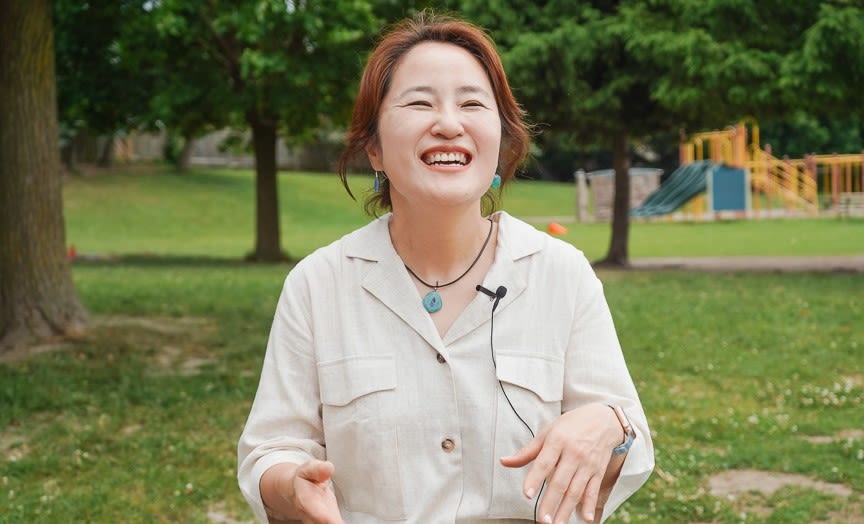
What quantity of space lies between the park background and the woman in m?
0.42

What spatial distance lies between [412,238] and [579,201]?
31860 millimetres

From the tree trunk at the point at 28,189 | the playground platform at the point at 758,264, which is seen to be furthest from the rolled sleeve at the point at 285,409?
the playground platform at the point at 758,264

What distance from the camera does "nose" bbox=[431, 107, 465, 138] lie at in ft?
→ 7.32

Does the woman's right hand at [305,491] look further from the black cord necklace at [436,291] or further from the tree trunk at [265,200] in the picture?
the tree trunk at [265,200]

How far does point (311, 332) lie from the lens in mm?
2312

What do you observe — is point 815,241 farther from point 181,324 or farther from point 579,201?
point 181,324

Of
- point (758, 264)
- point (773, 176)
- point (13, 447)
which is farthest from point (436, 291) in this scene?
point (773, 176)

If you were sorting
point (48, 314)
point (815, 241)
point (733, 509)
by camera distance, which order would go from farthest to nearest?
point (815, 241) → point (48, 314) → point (733, 509)

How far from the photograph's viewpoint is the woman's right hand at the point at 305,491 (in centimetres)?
203

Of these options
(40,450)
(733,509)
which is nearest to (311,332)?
(733,509)

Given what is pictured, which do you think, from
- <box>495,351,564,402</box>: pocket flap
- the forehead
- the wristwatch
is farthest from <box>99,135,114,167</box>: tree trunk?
the wristwatch

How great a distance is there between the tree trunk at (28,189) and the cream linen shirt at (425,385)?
6759 millimetres

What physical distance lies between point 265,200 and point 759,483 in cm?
1514

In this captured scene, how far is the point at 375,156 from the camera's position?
2477mm
